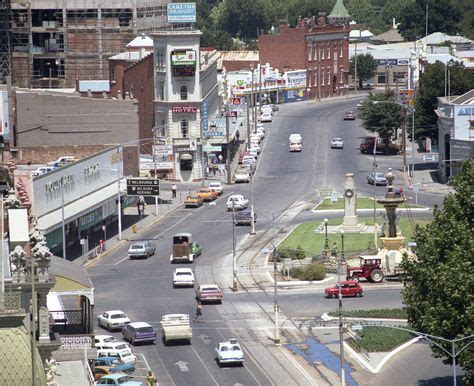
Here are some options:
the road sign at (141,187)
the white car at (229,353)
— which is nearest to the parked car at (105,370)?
the white car at (229,353)

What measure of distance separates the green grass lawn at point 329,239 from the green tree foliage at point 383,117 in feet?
133

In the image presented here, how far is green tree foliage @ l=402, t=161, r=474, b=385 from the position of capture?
68.0 m

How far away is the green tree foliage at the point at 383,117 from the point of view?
163 m

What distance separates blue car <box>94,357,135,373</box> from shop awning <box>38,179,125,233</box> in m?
23.9

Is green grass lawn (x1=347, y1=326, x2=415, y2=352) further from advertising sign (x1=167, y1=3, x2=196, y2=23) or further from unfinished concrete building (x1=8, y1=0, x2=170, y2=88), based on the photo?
unfinished concrete building (x1=8, y1=0, x2=170, y2=88)

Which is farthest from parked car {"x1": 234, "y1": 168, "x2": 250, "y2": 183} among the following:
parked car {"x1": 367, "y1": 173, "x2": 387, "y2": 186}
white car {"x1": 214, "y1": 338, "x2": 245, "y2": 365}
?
white car {"x1": 214, "y1": 338, "x2": 245, "y2": 365}

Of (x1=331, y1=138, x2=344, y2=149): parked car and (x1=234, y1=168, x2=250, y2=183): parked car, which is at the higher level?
(x1=331, y1=138, x2=344, y2=149): parked car

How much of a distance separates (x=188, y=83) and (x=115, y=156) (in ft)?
83.2

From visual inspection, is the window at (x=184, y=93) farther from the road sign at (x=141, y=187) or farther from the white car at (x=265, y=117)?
the white car at (x=265, y=117)

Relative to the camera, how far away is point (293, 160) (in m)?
162

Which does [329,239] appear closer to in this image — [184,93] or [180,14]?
[184,93]

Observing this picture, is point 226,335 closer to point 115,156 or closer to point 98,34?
point 115,156

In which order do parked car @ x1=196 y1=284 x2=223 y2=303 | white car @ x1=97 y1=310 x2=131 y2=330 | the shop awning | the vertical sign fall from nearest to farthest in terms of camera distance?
white car @ x1=97 y1=310 x2=131 y2=330 < parked car @ x1=196 y1=284 x2=223 y2=303 < the shop awning < the vertical sign

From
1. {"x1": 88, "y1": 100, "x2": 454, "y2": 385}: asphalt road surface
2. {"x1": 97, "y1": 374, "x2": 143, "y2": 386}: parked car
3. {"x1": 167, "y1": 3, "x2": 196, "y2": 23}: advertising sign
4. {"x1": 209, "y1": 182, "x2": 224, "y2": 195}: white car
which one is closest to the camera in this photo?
{"x1": 97, "y1": 374, "x2": 143, "y2": 386}: parked car
